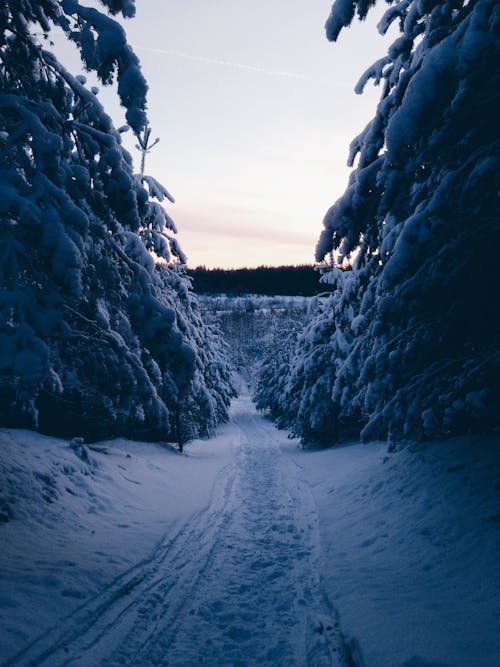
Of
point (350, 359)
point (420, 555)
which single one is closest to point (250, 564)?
point (420, 555)

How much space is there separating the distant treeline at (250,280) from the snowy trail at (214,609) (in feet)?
422

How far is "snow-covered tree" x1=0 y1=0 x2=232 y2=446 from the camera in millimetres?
4910

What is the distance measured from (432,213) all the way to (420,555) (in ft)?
15.6

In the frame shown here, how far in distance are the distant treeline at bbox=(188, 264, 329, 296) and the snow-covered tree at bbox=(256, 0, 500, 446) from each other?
128887mm

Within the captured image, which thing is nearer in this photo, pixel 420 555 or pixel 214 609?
pixel 214 609

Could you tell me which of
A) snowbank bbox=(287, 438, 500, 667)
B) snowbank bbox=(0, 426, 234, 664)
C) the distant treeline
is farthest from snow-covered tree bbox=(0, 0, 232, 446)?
the distant treeline

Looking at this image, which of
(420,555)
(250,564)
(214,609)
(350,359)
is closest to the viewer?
(214,609)

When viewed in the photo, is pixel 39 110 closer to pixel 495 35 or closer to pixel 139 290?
pixel 139 290

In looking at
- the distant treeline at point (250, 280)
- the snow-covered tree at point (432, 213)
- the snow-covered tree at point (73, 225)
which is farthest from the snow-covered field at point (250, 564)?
the distant treeline at point (250, 280)

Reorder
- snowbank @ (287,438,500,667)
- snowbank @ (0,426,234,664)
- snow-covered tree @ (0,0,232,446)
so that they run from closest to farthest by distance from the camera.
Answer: snowbank @ (287,438,500,667), snow-covered tree @ (0,0,232,446), snowbank @ (0,426,234,664)

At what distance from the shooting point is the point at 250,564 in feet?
21.8

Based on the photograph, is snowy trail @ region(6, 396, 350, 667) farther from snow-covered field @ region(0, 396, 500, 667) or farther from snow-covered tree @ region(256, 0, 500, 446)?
snow-covered tree @ region(256, 0, 500, 446)

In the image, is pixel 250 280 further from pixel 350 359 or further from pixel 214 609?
pixel 214 609

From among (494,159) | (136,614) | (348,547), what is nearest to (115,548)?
(136,614)
